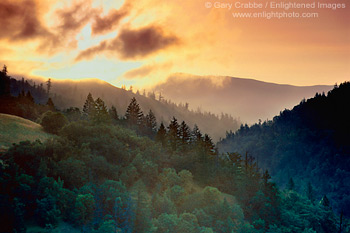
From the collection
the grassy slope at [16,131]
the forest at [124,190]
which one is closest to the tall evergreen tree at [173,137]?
the forest at [124,190]

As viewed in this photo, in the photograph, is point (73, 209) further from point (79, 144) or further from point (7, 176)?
point (79, 144)

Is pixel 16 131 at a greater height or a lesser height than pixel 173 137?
greater

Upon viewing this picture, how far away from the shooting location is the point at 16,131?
74438mm

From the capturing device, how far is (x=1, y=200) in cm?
4319

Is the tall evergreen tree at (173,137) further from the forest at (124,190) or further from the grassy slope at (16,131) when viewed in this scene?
the grassy slope at (16,131)

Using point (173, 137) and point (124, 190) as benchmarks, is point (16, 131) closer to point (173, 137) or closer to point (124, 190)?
point (124, 190)

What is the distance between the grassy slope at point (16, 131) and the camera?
68719 mm

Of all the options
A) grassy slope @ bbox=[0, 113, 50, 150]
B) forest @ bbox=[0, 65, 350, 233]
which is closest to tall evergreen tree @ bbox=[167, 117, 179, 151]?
forest @ bbox=[0, 65, 350, 233]

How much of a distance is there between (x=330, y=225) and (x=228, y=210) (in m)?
37.0

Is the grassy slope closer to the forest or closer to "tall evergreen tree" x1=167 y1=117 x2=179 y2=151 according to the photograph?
the forest

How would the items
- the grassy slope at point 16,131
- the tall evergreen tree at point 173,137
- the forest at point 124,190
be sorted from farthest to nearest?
the tall evergreen tree at point 173,137, the grassy slope at point 16,131, the forest at point 124,190

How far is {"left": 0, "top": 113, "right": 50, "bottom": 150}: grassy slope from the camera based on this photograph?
225 feet

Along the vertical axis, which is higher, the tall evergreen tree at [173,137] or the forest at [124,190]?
the tall evergreen tree at [173,137]

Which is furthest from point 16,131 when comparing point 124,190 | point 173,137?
point 173,137
